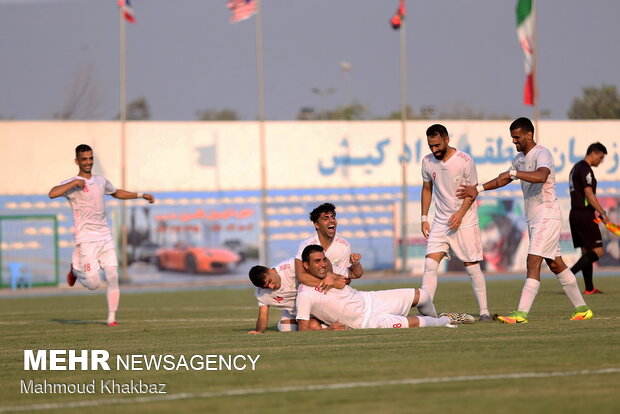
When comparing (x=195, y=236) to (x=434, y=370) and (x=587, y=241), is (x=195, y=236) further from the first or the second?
(x=434, y=370)

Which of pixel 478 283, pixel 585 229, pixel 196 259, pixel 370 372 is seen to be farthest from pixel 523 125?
pixel 196 259

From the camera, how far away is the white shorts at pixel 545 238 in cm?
1229

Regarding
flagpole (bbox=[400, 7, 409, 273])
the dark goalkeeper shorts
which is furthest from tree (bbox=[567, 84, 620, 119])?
the dark goalkeeper shorts

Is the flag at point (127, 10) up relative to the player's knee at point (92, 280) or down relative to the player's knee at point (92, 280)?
up

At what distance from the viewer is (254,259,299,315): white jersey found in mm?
12539

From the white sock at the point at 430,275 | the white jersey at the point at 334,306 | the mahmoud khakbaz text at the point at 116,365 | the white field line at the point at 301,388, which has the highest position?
the white sock at the point at 430,275

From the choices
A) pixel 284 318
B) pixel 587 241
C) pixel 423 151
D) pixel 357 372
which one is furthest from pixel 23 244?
pixel 357 372

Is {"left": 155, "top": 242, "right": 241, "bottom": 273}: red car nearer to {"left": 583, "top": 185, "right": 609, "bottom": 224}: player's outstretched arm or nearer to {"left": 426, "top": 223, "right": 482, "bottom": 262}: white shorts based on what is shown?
{"left": 583, "top": 185, "right": 609, "bottom": 224}: player's outstretched arm

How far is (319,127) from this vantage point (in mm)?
46719

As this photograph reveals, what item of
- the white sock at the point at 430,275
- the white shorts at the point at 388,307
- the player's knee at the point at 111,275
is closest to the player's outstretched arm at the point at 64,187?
the player's knee at the point at 111,275

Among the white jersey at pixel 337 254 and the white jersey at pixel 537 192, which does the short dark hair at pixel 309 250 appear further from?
the white jersey at pixel 537 192

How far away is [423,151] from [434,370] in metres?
39.0

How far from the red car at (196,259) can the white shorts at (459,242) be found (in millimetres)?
27684

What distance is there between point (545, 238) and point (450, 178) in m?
1.27
